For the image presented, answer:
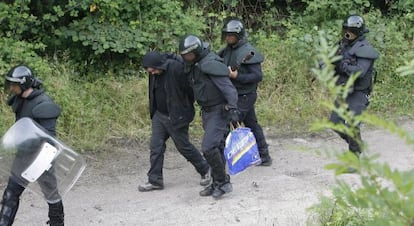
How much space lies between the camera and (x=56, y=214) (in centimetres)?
581

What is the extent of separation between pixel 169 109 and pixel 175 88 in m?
0.24

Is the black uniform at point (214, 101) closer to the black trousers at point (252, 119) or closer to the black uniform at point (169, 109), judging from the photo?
the black uniform at point (169, 109)

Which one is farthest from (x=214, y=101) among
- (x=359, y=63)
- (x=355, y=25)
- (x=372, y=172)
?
(x=372, y=172)

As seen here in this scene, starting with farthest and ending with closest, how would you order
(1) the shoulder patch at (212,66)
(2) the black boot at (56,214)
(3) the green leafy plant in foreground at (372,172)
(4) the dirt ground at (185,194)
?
1. (1) the shoulder patch at (212,66)
2. (4) the dirt ground at (185,194)
3. (2) the black boot at (56,214)
4. (3) the green leafy plant in foreground at (372,172)

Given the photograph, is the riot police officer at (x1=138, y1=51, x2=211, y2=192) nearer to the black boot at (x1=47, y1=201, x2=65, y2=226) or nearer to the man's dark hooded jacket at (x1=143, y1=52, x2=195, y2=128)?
the man's dark hooded jacket at (x1=143, y1=52, x2=195, y2=128)

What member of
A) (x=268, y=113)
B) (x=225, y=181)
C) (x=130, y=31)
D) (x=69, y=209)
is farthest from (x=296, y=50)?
(x=69, y=209)

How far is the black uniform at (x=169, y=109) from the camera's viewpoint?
6.95 m

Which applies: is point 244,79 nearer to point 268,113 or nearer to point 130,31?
point 268,113

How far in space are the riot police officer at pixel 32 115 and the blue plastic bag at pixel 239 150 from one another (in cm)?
184

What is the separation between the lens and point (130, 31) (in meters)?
10.6

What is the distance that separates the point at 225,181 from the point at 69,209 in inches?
61.9

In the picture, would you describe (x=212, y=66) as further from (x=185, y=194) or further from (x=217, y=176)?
(x=185, y=194)

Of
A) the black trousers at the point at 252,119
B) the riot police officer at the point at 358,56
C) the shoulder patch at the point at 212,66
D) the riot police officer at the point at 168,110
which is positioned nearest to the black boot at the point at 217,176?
the riot police officer at the point at 168,110

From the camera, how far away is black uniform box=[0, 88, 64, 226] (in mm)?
5676
